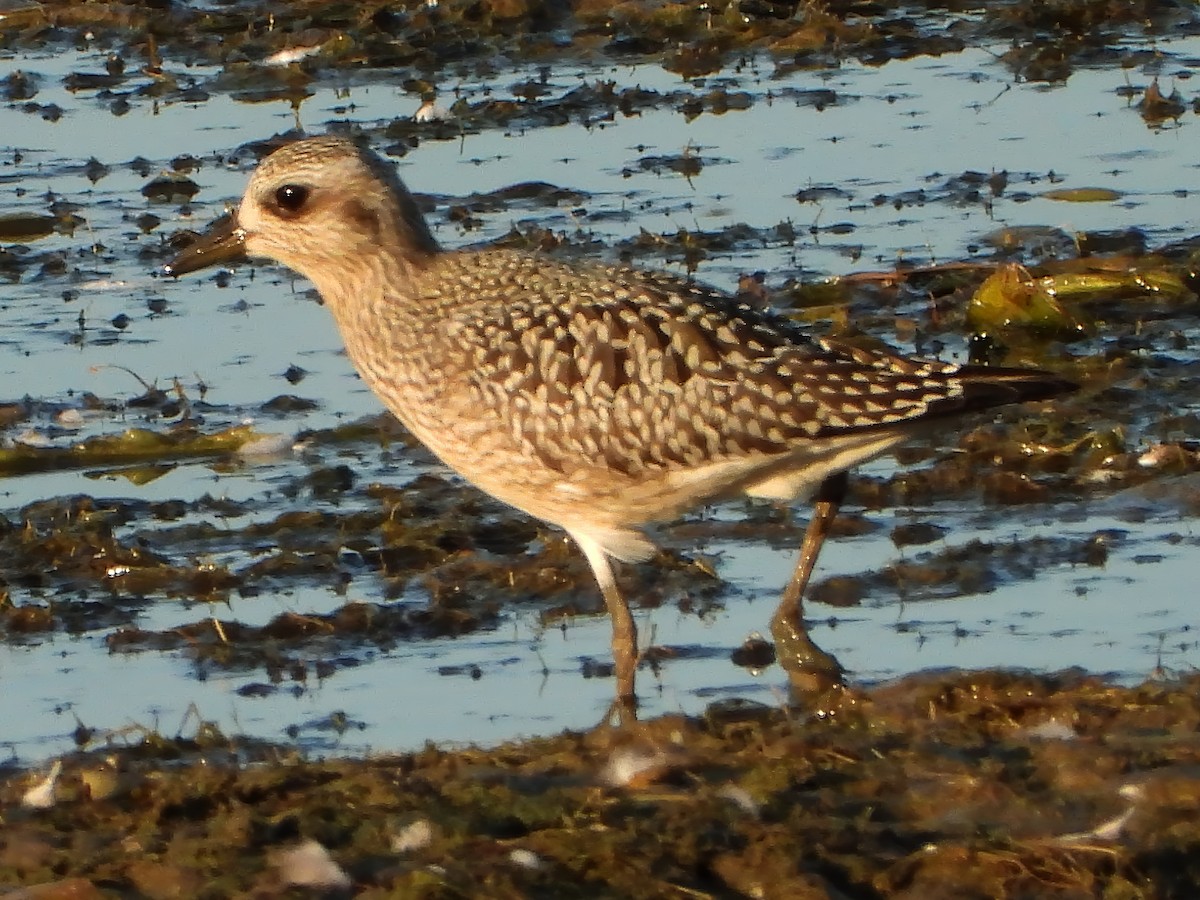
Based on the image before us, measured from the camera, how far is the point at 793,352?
809 centimetres

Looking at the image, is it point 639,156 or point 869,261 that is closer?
point 869,261

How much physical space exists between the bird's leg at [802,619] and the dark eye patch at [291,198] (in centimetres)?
190

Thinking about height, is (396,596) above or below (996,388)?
below

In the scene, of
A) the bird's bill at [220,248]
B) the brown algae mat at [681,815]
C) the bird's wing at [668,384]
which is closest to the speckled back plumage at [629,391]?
the bird's wing at [668,384]

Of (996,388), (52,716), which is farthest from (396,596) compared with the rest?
(996,388)

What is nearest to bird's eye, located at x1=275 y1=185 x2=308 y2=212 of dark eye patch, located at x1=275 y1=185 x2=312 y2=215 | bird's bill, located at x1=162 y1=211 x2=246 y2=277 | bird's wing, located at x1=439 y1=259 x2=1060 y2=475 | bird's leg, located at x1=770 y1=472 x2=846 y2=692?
dark eye patch, located at x1=275 y1=185 x2=312 y2=215

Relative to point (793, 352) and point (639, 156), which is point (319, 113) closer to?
point (639, 156)

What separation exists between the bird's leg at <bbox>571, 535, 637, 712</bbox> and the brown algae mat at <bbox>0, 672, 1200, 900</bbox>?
2.87ft

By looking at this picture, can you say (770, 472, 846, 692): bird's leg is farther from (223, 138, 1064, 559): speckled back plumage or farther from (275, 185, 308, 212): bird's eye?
(275, 185, 308, 212): bird's eye

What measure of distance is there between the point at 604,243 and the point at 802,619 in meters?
4.67

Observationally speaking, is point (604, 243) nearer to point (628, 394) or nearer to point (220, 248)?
point (220, 248)

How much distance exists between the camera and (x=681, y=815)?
6.04 metres

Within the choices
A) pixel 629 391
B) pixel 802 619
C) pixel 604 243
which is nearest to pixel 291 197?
pixel 629 391

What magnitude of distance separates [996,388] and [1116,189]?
5.79m
